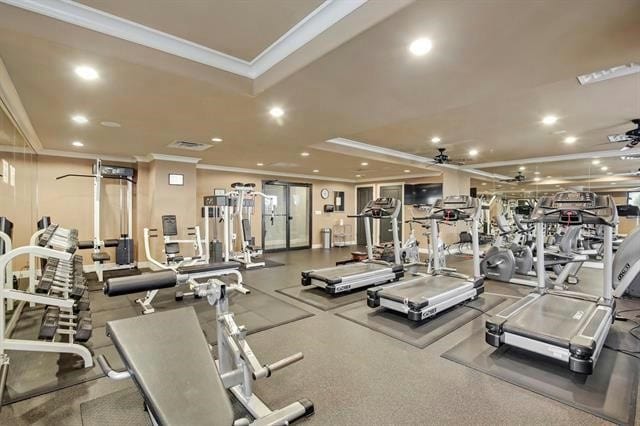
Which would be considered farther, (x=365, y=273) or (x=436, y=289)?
(x=365, y=273)

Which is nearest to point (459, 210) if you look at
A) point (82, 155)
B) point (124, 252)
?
point (124, 252)

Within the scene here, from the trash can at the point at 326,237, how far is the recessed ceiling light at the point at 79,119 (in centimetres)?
730

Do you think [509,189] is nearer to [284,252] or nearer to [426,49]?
[284,252]

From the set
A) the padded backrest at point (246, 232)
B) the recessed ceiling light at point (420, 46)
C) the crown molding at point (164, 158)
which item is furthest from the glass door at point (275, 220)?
the recessed ceiling light at point (420, 46)

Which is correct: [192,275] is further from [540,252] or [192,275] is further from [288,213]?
[288,213]

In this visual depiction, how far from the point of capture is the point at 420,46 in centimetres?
209

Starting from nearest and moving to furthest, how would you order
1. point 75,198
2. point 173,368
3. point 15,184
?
1. point 173,368
2. point 15,184
3. point 75,198

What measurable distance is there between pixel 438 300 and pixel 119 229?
6.49m

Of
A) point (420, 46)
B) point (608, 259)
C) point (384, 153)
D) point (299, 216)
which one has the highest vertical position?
point (384, 153)

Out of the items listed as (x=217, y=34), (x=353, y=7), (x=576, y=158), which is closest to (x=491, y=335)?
(x=353, y=7)

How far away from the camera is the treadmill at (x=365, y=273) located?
180 inches

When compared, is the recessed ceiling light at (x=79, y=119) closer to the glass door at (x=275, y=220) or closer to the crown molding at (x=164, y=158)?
the crown molding at (x=164, y=158)

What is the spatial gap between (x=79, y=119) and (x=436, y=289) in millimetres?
5032

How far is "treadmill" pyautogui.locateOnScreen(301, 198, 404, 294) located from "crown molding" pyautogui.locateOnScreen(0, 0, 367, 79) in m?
3.01
